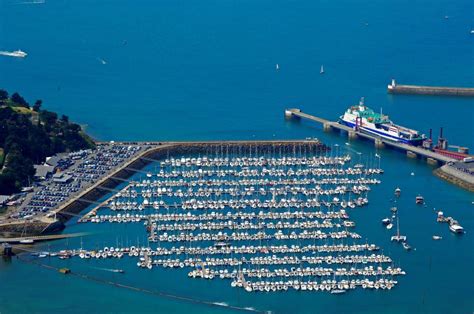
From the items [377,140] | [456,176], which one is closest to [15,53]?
[377,140]

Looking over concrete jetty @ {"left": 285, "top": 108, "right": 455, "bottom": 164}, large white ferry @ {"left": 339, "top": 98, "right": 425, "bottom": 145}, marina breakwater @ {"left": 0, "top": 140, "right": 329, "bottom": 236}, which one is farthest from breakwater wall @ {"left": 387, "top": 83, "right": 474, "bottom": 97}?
marina breakwater @ {"left": 0, "top": 140, "right": 329, "bottom": 236}

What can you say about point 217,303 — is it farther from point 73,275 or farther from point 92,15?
point 92,15

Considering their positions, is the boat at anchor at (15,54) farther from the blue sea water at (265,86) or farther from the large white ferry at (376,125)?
the large white ferry at (376,125)

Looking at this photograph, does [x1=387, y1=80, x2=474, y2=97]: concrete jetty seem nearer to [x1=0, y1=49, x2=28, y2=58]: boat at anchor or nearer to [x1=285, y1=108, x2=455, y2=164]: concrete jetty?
[x1=285, y1=108, x2=455, y2=164]: concrete jetty

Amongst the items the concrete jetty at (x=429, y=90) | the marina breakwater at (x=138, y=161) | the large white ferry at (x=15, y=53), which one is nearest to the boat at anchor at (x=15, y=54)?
the large white ferry at (x=15, y=53)

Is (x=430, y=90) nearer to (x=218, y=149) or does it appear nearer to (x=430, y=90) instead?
(x=430, y=90)

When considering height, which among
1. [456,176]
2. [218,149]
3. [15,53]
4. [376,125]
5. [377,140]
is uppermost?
[15,53]

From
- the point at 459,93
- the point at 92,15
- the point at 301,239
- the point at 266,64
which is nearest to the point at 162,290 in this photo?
the point at 301,239
